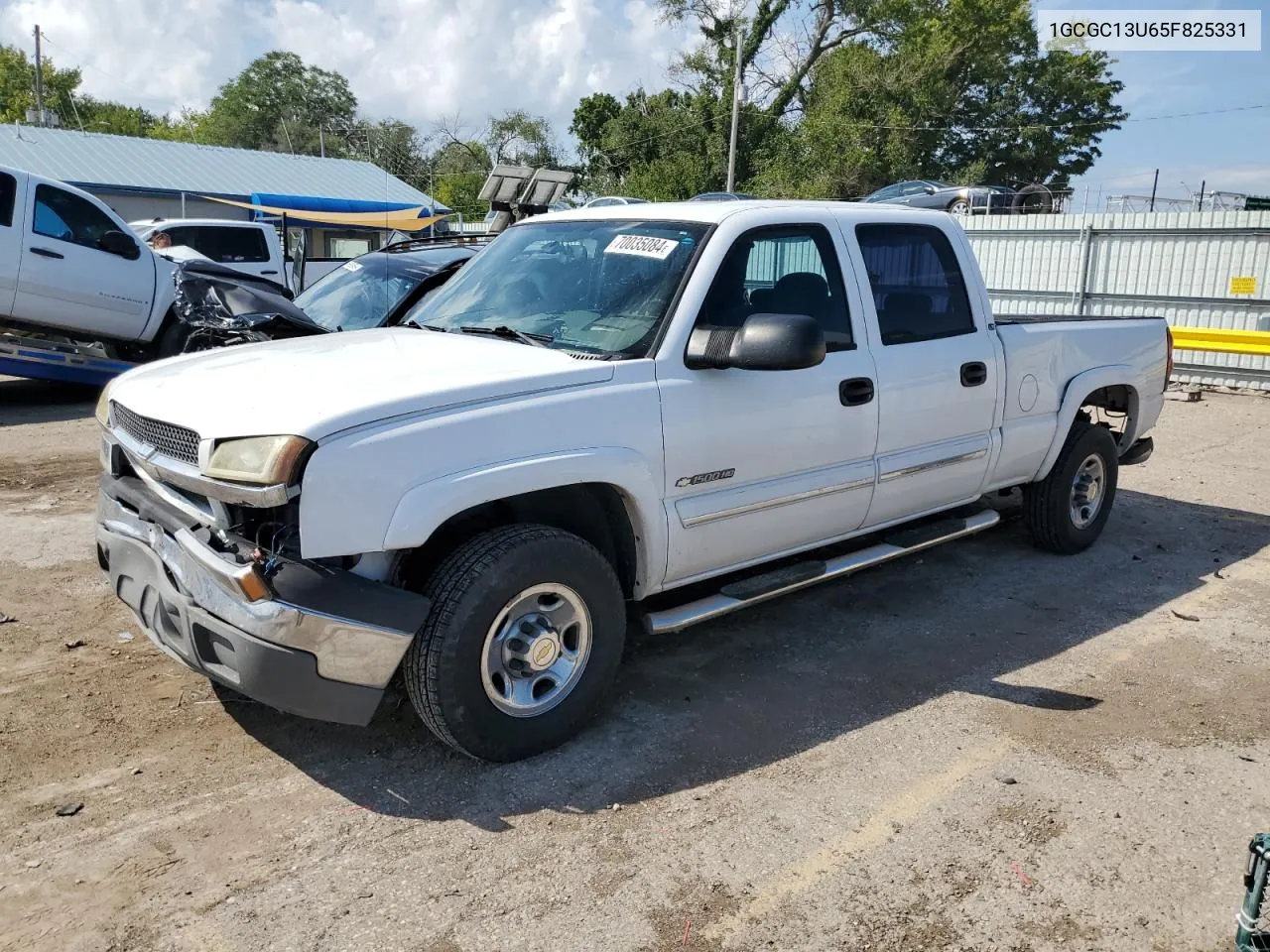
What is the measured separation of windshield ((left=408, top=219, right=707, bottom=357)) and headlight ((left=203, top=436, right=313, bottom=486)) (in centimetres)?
121

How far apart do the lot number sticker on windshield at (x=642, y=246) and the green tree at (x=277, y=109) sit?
82.5 m

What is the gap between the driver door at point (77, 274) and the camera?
9680 mm

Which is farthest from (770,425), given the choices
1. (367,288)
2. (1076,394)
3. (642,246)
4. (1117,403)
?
(367,288)

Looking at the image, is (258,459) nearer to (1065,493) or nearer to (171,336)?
(1065,493)

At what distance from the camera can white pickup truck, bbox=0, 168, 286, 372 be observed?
9.57 m

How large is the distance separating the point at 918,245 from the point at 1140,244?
38.6ft

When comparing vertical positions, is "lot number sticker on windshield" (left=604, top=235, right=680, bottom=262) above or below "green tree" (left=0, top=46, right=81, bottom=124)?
below

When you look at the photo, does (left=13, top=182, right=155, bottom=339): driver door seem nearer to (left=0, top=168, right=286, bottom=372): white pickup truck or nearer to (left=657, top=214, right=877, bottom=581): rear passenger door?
(left=0, top=168, right=286, bottom=372): white pickup truck

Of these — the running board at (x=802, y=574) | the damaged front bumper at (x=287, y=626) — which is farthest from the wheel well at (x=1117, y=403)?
the damaged front bumper at (x=287, y=626)

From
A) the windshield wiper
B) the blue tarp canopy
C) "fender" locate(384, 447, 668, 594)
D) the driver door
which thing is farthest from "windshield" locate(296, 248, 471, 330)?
the blue tarp canopy

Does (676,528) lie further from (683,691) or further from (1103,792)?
(1103,792)

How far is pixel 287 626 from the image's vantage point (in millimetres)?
2908

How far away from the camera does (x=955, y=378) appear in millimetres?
4785

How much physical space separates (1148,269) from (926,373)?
39.6 feet
